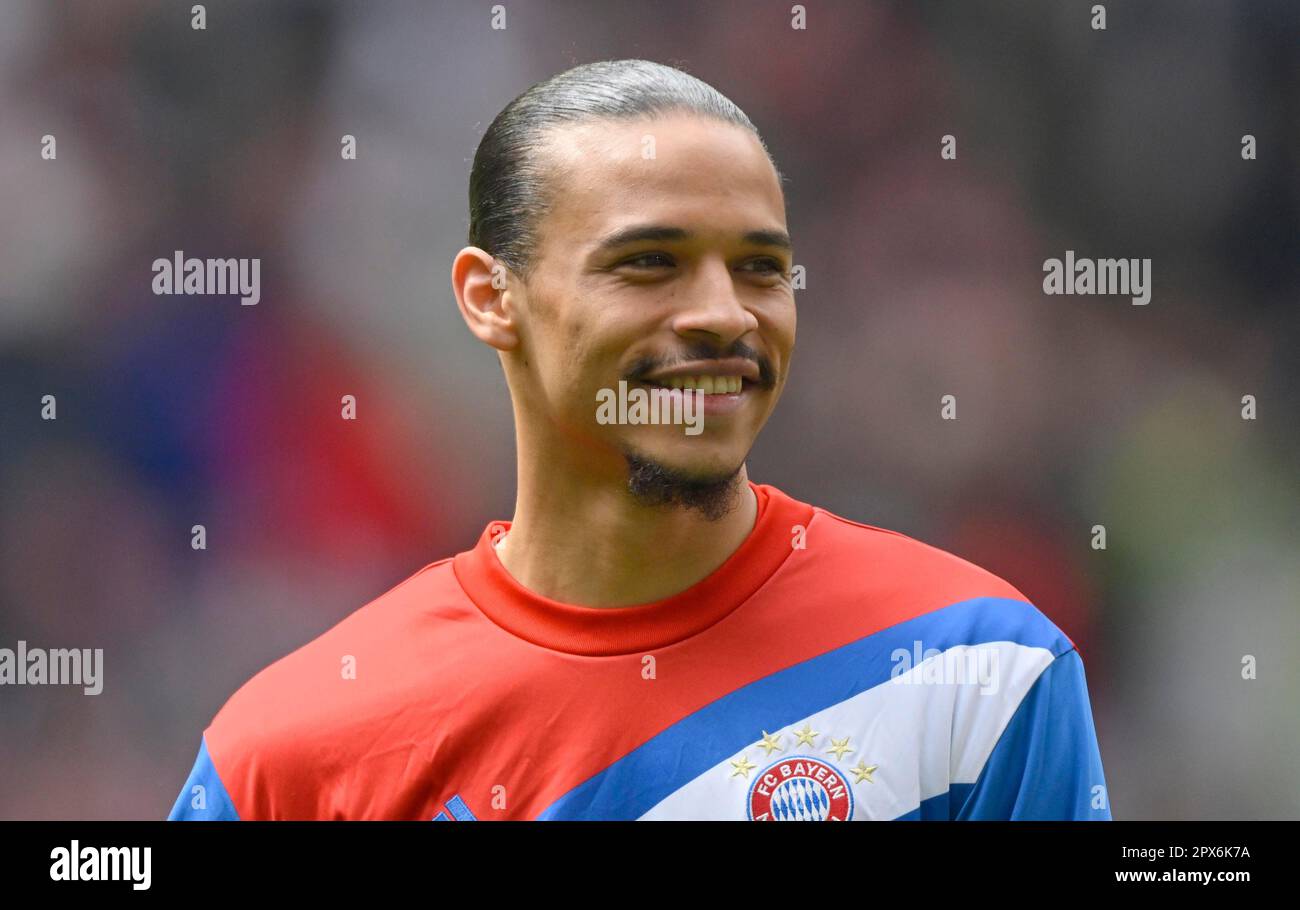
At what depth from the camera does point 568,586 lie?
245 centimetres

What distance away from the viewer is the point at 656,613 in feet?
7.83

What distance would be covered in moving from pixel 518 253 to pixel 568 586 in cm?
63

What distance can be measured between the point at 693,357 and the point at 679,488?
0.24 m

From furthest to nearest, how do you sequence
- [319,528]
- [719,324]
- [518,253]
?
[319,528]
[518,253]
[719,324]

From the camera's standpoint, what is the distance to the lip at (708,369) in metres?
2.22

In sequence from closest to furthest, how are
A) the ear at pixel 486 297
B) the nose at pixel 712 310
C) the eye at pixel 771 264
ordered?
the nose at pixel 712 310, the eye at pixel 771 264, the ear at pixel 486 297

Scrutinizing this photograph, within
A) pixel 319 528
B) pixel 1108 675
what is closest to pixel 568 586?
pixel 319 528

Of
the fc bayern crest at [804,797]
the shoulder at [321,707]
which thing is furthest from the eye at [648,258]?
the fc bayern crest at [804,797]

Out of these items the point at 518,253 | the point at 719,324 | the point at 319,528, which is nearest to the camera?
the point at 719,324

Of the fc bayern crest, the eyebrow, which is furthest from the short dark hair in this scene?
the fc bayern crest

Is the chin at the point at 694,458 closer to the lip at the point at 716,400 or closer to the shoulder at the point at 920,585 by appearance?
the lip at the point at 716,400

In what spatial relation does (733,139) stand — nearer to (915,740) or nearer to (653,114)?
(653,114)

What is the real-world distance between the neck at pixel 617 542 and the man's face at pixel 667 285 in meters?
0.12

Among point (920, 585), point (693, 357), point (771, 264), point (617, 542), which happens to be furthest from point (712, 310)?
point (920, 585)
